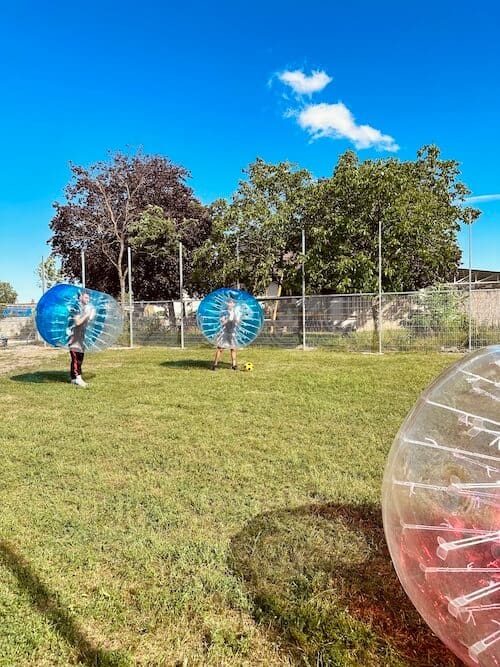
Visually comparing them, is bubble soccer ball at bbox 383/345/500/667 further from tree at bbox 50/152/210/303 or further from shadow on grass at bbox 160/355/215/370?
tree at bbox 50/152/210/303

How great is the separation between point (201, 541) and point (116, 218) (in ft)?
Result: 69.5

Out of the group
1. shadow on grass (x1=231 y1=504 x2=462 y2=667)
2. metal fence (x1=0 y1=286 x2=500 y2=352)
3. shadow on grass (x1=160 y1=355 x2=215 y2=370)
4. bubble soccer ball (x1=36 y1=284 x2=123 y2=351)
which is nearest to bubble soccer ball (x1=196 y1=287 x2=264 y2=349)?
shadow on grass (x1=160 y1=355 x2=215 y2=370)

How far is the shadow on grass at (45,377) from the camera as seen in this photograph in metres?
9.38

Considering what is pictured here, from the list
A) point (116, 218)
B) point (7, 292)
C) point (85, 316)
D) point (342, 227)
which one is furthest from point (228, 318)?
point (7, 292)

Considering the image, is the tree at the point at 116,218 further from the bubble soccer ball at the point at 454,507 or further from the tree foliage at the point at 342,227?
the bubble soccer ball at the point at 454,507

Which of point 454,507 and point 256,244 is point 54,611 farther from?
point 256,244

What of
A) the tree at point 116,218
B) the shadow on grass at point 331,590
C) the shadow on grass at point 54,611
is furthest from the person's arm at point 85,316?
the tree at point 116,218

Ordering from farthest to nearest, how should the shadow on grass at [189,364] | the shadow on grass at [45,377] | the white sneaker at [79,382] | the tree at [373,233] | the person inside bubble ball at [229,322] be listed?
the tree at [373,233] < the shadow on grass at [189,364] < the person inside bubble ball at [229,322] < the shadow on grass at [45,377] < the white sneaker at [79,382]

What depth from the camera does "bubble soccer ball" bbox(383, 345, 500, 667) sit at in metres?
1.53

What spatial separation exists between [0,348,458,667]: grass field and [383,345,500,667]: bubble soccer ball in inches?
21.5

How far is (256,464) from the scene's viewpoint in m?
4.24

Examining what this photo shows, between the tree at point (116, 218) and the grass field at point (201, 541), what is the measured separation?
16768 millimetres

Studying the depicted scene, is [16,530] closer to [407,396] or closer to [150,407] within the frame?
[150,407]

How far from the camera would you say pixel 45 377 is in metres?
9.79
